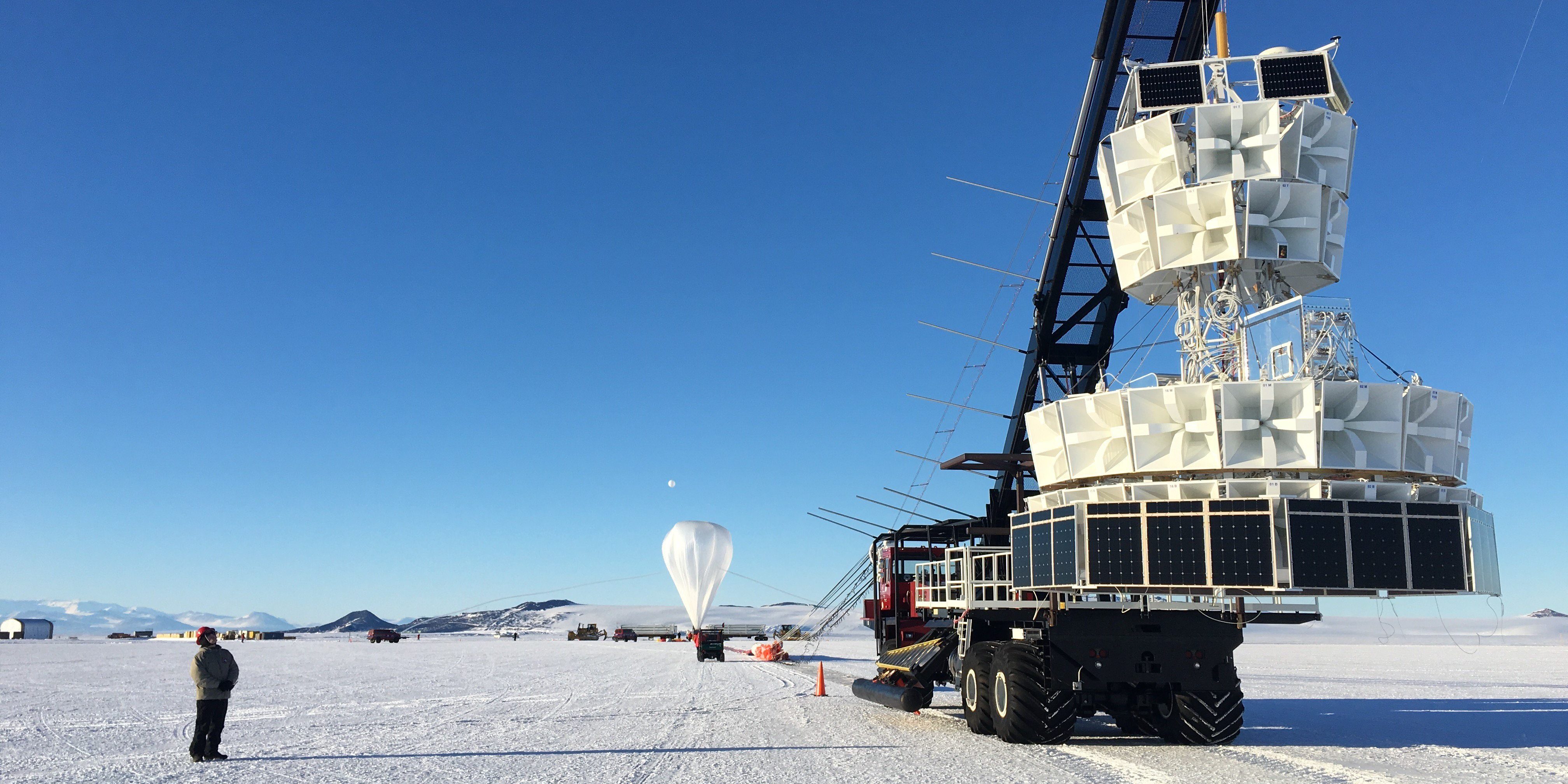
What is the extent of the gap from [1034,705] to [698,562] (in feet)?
233

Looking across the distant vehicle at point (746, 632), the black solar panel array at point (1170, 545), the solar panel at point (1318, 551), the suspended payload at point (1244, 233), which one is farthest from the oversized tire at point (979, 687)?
the distant vehicle at point (746, 632)

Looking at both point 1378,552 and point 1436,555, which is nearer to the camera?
point 1378,552

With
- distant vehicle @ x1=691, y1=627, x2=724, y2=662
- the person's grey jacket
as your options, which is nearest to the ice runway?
the person's grey jacket

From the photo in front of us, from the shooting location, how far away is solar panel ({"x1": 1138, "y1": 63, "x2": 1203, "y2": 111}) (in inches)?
838

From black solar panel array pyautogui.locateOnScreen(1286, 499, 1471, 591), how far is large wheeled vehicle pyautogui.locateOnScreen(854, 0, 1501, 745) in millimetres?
32

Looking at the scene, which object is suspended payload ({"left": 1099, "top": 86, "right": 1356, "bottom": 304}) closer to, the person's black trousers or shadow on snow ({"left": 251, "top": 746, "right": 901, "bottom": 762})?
shadow on snow ({"left": 251, "top": 746, "right": 901, "bottom": 762})

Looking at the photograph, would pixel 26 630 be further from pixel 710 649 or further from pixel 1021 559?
pixel 1021 559

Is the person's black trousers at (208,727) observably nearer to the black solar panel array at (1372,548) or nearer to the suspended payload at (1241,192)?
the black solar panel array at (1372,548)

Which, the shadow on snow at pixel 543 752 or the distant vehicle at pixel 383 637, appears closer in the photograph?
the shadow on snow at pixel 543 752

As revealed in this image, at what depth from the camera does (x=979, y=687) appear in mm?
20594

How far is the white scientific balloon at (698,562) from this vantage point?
8869cm

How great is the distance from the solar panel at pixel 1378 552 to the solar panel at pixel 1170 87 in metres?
8.62

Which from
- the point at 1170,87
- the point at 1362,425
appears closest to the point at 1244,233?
the point at 1170,87

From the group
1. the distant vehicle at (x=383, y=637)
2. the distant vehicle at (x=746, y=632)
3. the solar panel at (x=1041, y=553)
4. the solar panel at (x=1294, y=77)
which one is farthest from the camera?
the distant vehicle at (x=746, y=632)
